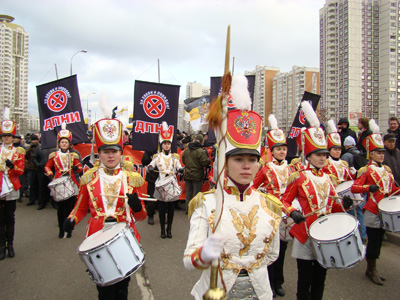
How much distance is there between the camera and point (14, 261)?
539 cm

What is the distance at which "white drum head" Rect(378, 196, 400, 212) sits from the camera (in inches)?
168

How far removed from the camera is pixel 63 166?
700 centimetres

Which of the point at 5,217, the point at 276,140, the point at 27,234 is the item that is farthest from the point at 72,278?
the point at 276,140

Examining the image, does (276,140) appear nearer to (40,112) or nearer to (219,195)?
(219,195)

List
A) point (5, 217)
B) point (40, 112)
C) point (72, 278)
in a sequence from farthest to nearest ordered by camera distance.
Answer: point (40, 112)
point (5, 217)
point (72, 278)

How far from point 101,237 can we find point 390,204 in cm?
425

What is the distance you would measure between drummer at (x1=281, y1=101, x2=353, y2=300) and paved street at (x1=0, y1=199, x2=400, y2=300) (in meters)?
0.90

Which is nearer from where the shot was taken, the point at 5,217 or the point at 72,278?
the point at 72,278

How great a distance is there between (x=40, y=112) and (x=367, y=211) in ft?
23.3

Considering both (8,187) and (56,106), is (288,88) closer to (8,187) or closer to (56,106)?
(56,106)

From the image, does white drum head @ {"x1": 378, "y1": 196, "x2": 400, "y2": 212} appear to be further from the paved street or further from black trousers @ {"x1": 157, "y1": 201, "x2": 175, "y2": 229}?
black trousers @ {"x1": 157, "y1": 201, "x2": 175, "y2": 229}

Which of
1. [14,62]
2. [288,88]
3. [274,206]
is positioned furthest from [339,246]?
[288,88]

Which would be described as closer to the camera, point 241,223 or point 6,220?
point 241,223

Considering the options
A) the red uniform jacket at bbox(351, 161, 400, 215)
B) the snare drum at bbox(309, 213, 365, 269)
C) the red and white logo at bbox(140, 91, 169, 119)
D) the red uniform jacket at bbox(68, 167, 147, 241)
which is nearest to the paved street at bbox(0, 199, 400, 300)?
the red uniform jacket at bbox(351, 161, 400, 215)
